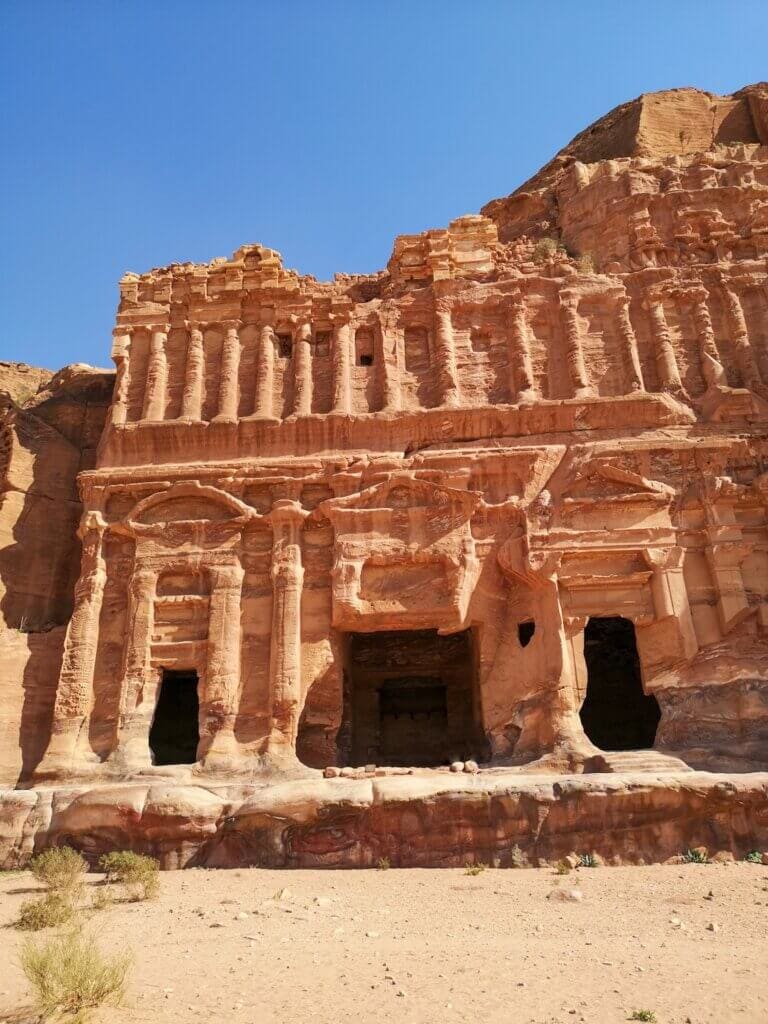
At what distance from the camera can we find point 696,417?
15109 millimetres

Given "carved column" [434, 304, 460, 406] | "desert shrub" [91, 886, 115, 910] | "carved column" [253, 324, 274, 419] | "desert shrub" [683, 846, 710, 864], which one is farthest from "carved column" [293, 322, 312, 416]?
"desert shrub" [683, 846, 710, 864]

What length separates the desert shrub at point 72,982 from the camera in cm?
511

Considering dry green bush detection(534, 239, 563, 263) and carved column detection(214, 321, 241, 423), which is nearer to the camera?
carved column detection(214, 321, 241, 423)

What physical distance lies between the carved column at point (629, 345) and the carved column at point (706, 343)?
1280mm

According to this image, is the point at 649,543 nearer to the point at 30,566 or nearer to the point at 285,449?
the point at 285,449

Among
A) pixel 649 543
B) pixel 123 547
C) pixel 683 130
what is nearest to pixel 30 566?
pixel 123 547

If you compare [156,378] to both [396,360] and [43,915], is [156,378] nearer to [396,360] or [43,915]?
[396,360]

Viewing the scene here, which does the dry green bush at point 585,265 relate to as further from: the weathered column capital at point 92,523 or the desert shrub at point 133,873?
the desert shrub at point 133,873

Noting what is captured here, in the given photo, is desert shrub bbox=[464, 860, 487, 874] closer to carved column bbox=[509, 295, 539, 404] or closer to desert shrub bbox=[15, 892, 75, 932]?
desert shrub bbox=[15, 892, 75, 932]

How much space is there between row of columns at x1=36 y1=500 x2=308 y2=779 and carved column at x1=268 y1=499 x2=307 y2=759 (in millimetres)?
16

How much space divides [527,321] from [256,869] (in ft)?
38.5

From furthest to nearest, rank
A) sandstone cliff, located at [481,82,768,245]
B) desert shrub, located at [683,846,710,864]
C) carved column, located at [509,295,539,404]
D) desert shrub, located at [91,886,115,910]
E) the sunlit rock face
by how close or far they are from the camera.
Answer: sandstone cliff, located at [481,82,768,245] < carved column, located at [509,295,539,404] < the sunlit rock face < desert shrub, located at [683,846,710,864] < desert shrub, located at [91,886,115,910]

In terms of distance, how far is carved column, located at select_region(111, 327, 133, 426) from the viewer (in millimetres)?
16000

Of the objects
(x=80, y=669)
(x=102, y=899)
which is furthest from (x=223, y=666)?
(x=102, y=899)
